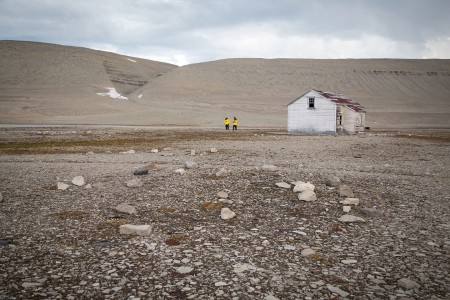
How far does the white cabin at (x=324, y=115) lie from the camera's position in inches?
1638

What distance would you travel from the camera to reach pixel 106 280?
4.33 meters

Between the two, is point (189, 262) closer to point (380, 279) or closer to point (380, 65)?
point (380, 279)

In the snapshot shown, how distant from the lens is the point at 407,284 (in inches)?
165

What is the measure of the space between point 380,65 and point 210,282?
161 m

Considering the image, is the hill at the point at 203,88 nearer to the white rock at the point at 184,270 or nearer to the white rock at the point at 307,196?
the white rock at the point at 307,196

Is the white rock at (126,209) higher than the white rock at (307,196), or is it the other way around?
the white rock at (307,196)

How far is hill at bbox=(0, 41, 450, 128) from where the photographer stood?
235 ft

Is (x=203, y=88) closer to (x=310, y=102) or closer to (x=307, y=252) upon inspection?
(x=310, y=102)

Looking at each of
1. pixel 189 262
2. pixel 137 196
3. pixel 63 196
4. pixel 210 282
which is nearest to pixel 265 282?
pixel 210 282

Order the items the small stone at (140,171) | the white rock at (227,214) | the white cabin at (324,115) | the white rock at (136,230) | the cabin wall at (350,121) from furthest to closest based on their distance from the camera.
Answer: the cabin wall at (350,121), the white cabin at (324,115), the small stone at (140,171), the white rock at (227,214), the white rock at (136,230)

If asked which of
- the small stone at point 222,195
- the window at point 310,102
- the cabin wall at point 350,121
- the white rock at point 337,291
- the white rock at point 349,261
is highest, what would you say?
the window at point 310,102

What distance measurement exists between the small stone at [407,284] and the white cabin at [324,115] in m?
38.8

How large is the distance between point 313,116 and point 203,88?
71217mm

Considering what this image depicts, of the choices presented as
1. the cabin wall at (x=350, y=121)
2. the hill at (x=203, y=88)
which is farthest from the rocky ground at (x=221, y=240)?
the hill at (x=203, y=88)
